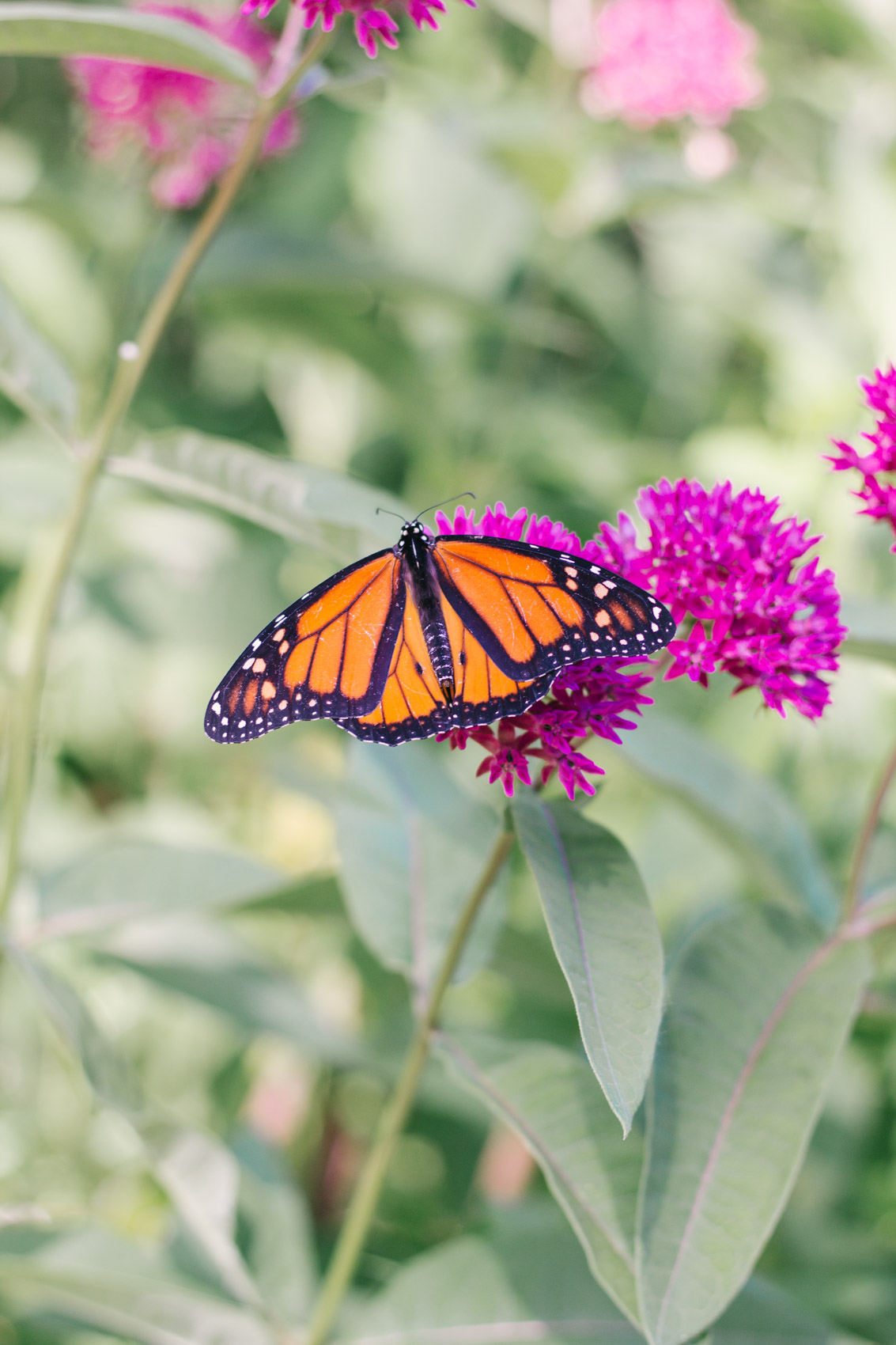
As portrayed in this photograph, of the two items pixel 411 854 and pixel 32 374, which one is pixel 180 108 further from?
pixel 411 854

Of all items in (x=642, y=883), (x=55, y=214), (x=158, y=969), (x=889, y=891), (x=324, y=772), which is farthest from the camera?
(x=324, y=772)

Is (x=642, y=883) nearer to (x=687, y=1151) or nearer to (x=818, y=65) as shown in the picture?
(x=687, y=1151)

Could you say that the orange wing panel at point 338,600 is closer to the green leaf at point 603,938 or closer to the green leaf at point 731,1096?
the green leaf at point 603,938

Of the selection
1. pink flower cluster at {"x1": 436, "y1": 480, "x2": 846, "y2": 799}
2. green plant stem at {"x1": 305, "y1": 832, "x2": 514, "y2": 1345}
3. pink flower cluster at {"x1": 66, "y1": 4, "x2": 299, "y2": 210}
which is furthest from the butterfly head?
pink flower cluster at {"x1": 66, "y1": 4, "x2": 299, "y2": 210}

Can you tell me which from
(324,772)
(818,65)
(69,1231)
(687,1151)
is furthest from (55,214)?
(818,65)

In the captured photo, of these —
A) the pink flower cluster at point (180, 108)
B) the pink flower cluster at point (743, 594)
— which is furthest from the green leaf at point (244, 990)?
the pink flower cluster at point (180, 108)
